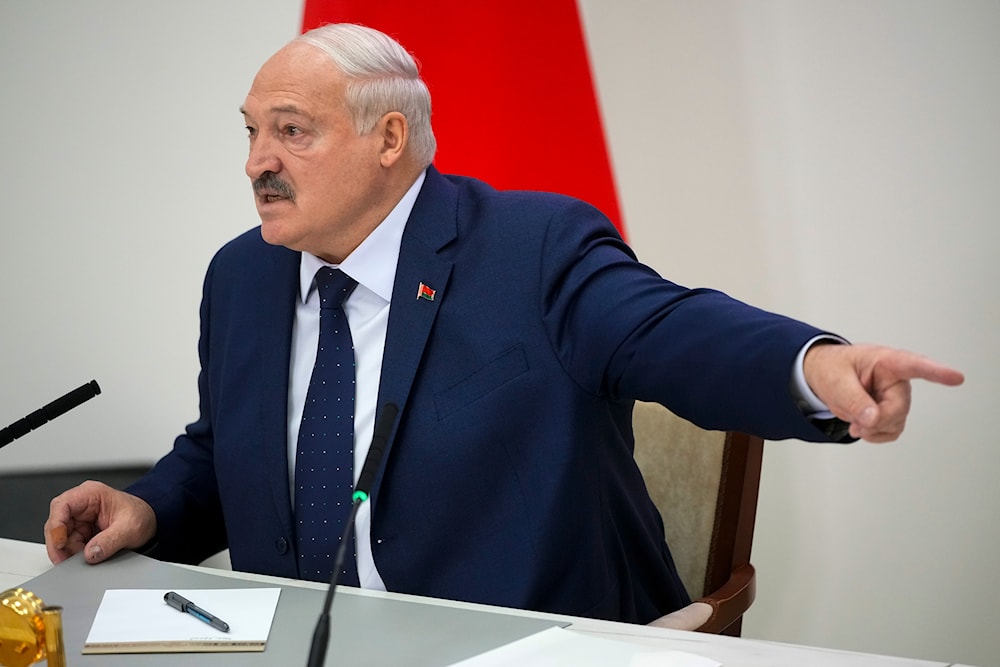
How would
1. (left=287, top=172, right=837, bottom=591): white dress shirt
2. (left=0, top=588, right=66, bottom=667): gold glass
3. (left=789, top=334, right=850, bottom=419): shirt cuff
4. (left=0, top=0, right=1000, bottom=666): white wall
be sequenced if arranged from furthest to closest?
(left=0, top=0, right=1000, bottom=666): white wall → (left=287, top=172, right=837, bottom=591): white dress shirt → (left=789, top=334, right=850, bottom=419): shirt cuff → (left=0, top=588, right=66, bottom=667): gold glass

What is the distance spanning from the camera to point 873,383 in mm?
1094

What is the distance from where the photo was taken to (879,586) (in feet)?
8.52

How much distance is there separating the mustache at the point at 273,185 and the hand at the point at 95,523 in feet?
1.83

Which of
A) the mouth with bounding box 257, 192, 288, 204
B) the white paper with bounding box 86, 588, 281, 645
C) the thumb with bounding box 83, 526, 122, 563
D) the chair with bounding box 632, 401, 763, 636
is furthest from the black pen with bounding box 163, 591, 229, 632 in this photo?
the chair with bounding box 632, 401, 763, 636

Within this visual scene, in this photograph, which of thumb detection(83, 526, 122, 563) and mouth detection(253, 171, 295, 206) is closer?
thumb detection(83, 526, 122, 563)

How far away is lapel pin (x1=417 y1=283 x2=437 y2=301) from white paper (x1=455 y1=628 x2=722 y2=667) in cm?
63

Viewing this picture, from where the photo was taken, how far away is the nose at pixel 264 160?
1705 millimetres

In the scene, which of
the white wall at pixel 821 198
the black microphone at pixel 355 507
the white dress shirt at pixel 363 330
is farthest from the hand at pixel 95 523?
the white wall at pixel 821 198

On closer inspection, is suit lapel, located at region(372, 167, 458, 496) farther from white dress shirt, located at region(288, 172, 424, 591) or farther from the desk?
the desk

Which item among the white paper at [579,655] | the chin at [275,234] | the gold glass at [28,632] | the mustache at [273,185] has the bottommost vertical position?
the white paper at [579,655]

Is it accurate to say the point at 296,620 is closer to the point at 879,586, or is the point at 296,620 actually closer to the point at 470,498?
the point at 470,498

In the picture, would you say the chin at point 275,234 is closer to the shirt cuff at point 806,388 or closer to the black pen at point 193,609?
the black pen at point 193,609

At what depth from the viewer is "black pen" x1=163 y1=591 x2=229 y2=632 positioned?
1.26 m

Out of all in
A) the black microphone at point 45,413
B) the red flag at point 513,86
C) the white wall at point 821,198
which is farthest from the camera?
the red flag at point 513,86
